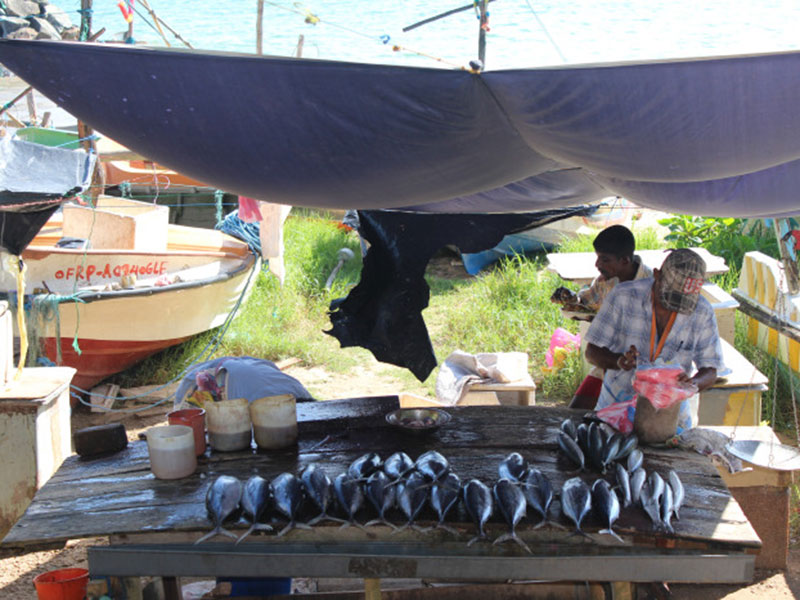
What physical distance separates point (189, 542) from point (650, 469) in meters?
1.98

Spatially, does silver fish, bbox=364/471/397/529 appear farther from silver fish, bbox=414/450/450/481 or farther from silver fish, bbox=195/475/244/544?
silver fish, bbox=195/475/244/544

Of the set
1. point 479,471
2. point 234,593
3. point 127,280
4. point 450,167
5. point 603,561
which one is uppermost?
point 450,167

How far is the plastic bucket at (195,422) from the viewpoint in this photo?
360cm

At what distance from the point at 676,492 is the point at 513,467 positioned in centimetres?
65

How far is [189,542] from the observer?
3020 mm

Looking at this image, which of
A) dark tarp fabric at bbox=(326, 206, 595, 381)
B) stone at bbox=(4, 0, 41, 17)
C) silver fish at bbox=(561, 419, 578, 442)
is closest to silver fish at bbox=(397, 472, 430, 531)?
→ silver fish at bbox=(561, 419, 578, 442)

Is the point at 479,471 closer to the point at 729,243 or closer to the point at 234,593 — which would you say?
the point at 234,593

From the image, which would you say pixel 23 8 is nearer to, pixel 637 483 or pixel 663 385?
pixel 663 385

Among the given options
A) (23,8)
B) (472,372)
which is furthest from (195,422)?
(23,8)

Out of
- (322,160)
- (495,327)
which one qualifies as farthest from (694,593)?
(495,327)

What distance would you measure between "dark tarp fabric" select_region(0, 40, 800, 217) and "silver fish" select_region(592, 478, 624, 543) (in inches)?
48.3

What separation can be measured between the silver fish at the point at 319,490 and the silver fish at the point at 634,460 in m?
1.25

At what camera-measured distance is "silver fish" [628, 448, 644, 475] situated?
324 centimetres

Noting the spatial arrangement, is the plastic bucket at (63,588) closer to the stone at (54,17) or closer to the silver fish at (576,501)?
the silver fish at (576,501)
